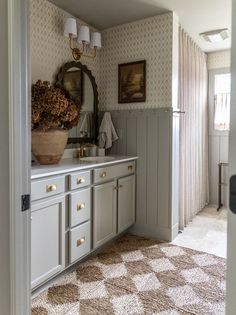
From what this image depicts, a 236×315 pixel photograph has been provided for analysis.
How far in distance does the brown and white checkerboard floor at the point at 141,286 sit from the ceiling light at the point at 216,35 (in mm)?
2487

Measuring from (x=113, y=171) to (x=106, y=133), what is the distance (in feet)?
2.08

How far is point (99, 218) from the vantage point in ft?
8.39

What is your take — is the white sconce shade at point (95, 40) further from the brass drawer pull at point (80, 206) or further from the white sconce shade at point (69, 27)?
the brass drawer pull at point (80, 206)

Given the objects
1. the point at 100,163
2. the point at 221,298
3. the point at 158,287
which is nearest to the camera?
the point at 221,298

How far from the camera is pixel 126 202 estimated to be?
3031 mm

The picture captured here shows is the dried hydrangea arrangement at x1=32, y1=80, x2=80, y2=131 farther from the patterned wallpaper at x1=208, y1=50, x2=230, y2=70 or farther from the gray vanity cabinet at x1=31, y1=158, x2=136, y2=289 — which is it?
the patterned wallpaper at x1=208, y1=50, x2=230, y2=70

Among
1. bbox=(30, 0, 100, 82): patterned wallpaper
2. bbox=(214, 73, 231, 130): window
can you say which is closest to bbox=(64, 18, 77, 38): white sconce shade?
bbox=(30, 0, 100, 82): patterned wallpaper

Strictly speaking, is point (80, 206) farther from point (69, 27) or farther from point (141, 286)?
point (69, 27)

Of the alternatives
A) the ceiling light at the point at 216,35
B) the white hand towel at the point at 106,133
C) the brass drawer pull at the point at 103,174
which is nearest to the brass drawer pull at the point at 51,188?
the brass drawer pull at the point at 103,174

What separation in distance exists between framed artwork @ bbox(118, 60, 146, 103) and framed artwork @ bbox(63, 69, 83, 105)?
476 millimetres

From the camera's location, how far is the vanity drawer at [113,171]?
252 cm

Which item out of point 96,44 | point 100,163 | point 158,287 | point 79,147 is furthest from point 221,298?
point 96,44

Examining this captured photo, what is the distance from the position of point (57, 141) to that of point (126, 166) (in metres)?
0.90

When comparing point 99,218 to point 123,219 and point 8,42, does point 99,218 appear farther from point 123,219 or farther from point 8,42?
point 8,42
